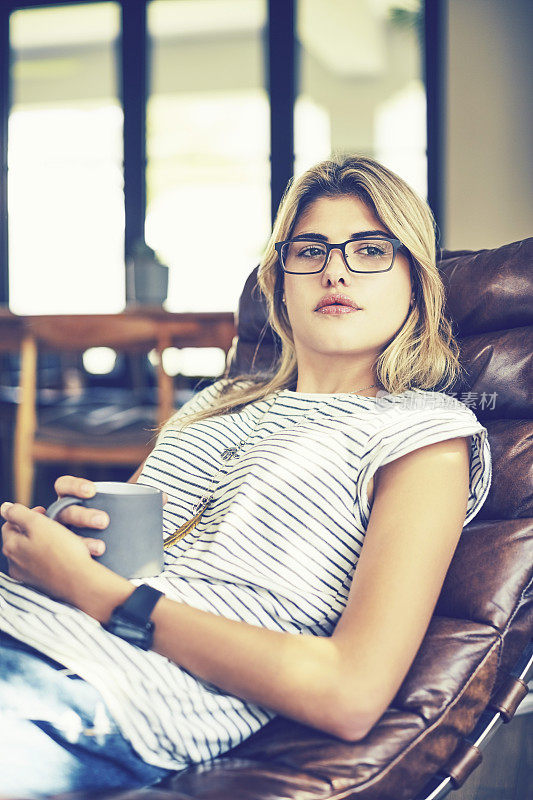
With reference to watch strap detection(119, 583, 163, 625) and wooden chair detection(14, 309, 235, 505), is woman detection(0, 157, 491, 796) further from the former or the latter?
wooden chair detection(14, 309, 235, 505)

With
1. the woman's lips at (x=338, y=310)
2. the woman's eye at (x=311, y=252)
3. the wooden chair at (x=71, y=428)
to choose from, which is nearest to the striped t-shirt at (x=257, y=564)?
the woman's lips at (x=338, y=310)

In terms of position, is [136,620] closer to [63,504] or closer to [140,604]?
[140,604]

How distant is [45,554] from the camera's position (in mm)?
859

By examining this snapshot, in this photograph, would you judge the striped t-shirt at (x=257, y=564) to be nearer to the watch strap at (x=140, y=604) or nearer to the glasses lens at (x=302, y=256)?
the watch strap at (x=140, y=604)

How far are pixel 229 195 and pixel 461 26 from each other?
216cm

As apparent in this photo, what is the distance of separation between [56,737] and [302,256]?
71cm

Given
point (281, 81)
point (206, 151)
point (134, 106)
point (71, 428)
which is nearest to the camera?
point (71, 428)

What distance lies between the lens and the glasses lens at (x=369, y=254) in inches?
Answer: 42.8

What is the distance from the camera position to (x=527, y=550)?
96 cm

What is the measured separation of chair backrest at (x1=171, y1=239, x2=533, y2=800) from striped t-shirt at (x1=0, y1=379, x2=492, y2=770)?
53 millimetres

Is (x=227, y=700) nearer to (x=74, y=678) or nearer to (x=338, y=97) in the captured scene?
(x=74, y=678)

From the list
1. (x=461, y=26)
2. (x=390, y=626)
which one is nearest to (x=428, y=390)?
(x=390, y=626)

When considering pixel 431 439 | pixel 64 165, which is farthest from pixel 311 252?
pixel 64 165

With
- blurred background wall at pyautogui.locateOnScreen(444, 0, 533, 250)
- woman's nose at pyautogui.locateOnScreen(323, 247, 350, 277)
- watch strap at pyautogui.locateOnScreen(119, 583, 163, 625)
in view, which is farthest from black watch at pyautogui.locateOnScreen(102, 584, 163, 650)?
blurred background wall at pyautogui.locateOnScreen(444, 0, 533, 250)
